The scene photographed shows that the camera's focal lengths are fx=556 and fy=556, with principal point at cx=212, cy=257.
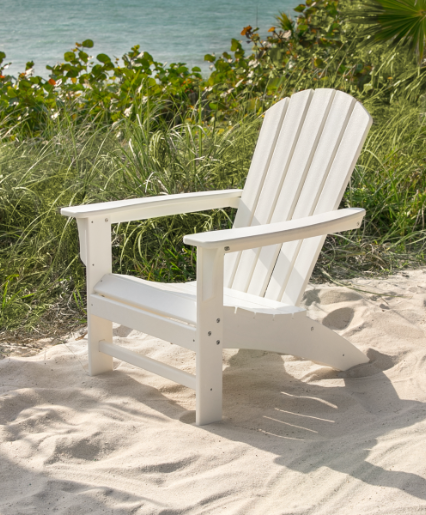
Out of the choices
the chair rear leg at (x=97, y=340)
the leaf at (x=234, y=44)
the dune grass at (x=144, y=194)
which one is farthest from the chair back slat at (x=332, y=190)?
the leaf at (x=234, y=44)

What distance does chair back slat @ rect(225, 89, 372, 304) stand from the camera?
2295 millimetres

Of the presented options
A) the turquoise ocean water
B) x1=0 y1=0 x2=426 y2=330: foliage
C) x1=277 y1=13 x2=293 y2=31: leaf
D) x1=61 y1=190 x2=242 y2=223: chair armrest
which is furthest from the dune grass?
the turquoise ocean water

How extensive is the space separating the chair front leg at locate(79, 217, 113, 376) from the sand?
0.26 ft

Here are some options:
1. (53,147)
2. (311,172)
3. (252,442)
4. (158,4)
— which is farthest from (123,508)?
(158,4)

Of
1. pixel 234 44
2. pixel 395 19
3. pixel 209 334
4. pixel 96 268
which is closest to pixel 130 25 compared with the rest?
pixel 234 44

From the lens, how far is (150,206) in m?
2.29

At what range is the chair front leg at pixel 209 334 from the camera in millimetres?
1755

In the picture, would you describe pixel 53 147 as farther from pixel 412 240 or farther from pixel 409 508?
pixel 409 508

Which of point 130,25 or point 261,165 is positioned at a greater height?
point 130,25

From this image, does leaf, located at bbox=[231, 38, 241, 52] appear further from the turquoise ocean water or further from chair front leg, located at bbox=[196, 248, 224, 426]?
the turquoise ocean water

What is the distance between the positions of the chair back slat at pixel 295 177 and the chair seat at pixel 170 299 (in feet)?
0.46

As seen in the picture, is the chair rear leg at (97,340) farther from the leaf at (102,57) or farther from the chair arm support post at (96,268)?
the leaf at (102,57)

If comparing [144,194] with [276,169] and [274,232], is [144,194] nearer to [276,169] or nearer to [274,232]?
[276,169]

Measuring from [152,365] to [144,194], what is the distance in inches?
57.0
